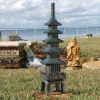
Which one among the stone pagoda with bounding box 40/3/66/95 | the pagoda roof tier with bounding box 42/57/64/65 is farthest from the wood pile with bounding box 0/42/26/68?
the pagoda roof tier with bounding box 42/57/64/65

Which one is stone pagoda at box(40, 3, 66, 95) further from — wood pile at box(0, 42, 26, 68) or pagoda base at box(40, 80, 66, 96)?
wood pile at box(0, 42, 26, 68)

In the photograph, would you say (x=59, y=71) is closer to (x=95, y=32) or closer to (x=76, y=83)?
(x=76, y=83)

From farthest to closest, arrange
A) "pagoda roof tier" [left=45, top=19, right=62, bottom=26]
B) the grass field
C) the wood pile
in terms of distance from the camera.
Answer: the wood pile, "pagoda roof tier" [left=45, top=19, right=62, bottom=26], the grass field

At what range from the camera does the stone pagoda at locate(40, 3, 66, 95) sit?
32.9ft

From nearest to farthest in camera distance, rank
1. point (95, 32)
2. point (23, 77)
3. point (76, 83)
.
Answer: point (76, 83), point (23, 77), point (95, 32)

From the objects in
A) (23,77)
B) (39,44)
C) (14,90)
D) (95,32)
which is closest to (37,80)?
(23,77)

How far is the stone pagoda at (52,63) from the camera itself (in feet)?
32.9

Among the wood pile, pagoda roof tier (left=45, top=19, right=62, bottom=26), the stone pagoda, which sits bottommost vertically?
the wood pile

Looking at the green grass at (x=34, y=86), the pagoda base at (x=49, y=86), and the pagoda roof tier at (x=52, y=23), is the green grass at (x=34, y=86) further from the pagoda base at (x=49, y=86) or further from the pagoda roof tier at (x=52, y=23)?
the pagoda roof tier at (x=52, y=23)

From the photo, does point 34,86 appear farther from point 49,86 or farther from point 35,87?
point 49,86

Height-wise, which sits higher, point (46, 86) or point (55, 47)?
point (55, 47)

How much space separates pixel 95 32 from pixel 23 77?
36.8 m

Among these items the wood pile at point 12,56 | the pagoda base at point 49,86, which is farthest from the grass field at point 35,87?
Answer: the wood pile at point 12,56

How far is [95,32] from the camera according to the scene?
49.6m
